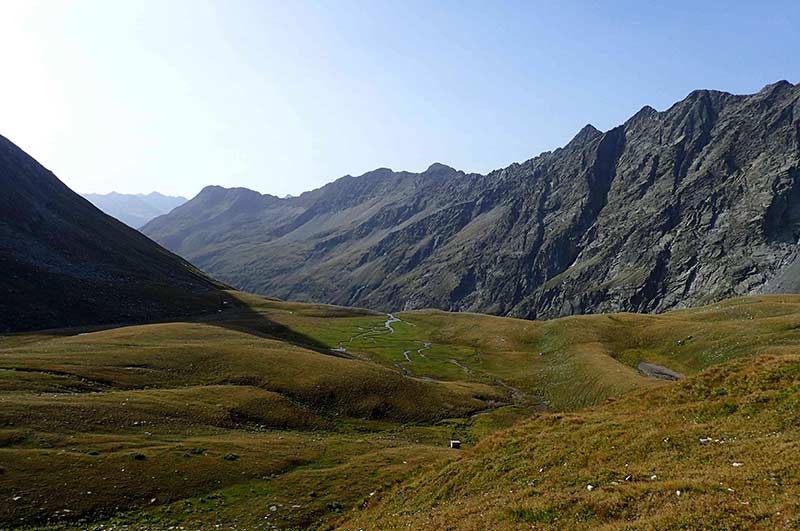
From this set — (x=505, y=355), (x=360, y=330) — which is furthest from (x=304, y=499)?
(x=360, y=330)

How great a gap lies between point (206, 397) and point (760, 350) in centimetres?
7340

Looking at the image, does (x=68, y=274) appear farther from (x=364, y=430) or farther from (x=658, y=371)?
(x=658, y=371)

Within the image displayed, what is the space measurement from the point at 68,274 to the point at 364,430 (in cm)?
12590

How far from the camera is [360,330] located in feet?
484

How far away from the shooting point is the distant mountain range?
412 feet

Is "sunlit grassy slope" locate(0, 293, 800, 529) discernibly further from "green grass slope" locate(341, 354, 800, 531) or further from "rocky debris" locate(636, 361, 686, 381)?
"rocky debris" locate(636, 361, 686, 381)

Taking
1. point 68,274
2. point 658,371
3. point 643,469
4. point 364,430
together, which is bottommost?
point 364,430

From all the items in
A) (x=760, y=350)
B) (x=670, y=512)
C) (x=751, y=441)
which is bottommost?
(x=670, y=512)

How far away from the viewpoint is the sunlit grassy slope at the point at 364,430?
78.3ft

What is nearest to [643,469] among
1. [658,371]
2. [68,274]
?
[658,371]

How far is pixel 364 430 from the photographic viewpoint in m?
61.4

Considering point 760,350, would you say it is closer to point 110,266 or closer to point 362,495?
point 362,495

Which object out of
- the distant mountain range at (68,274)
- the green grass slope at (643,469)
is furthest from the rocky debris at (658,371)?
the distant mountain range at (68,274)

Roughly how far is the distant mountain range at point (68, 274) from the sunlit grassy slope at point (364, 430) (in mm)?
Result: 34726
